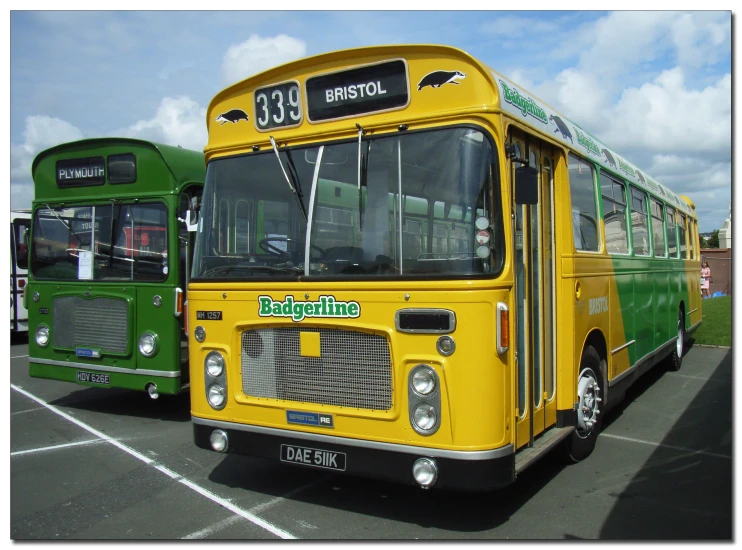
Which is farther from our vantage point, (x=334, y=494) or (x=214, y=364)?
(x=334, y=494)

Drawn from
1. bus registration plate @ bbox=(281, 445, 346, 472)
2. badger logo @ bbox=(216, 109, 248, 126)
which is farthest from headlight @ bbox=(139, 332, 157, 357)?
bus registration plate @ bbox=(281, 445, 346, 472)

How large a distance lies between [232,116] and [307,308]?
1.78 metres

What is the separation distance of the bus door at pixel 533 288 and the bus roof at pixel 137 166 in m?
4.28

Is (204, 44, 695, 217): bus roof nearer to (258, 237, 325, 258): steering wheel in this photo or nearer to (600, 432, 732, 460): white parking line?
(258, 237, 325, 258): steering wheel

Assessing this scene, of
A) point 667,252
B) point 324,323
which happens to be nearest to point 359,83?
point 324,323

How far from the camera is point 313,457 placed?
16.0 feet

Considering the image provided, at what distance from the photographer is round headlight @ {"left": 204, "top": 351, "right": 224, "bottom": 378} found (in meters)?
5.30

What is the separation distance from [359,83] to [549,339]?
2.50 m

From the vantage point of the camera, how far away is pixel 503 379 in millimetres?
4426

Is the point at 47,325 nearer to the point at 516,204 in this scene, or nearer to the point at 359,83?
the point at 359,83

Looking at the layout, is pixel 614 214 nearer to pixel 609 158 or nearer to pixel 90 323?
→ pixel 609 158

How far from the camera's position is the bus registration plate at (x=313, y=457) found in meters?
4.76

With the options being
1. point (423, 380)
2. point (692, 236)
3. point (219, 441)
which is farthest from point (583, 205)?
point (692, 236)

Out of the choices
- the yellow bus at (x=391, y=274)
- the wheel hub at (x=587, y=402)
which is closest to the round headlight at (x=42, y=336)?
the yellow bus at (x=391, y=274)
